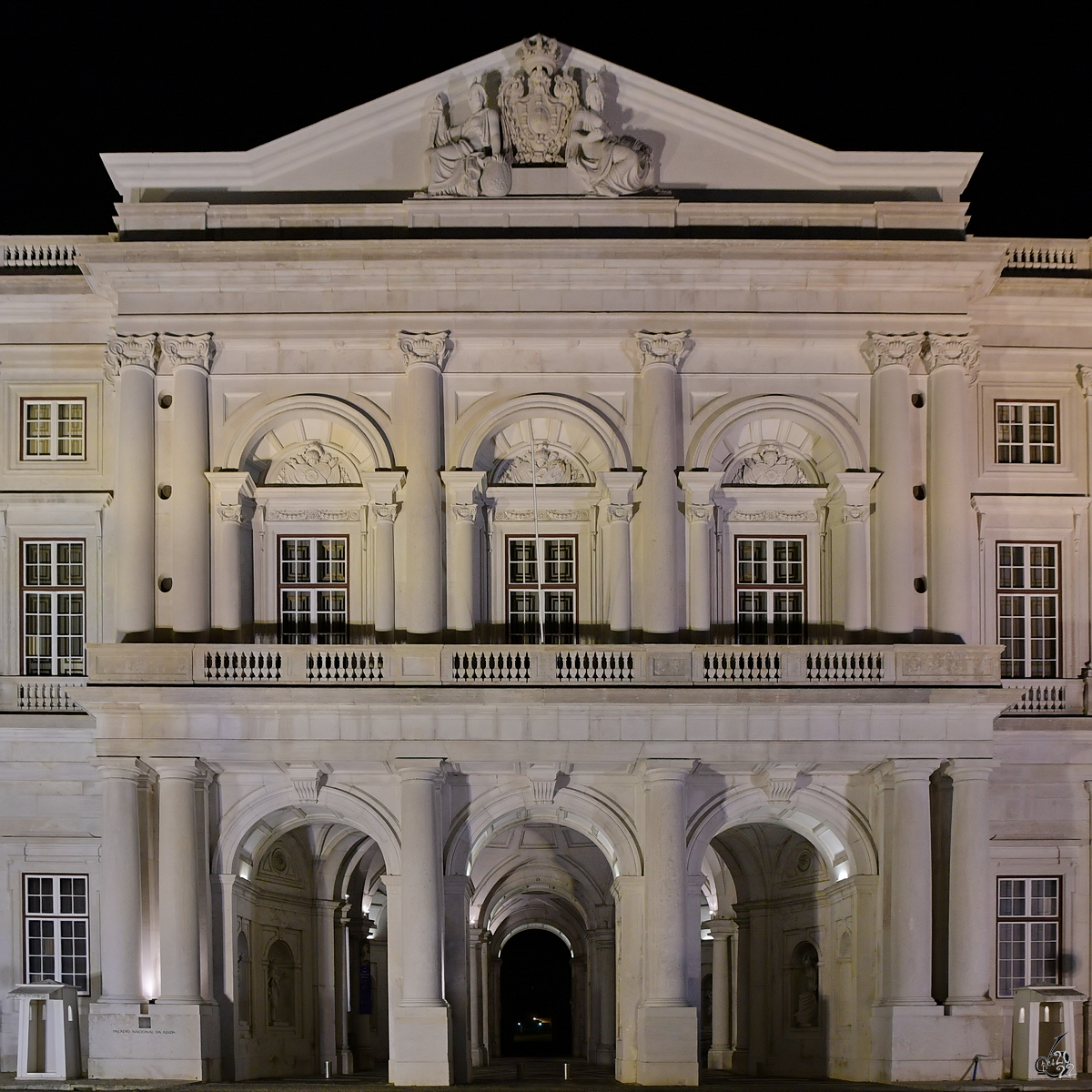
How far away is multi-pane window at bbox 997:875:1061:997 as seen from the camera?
1372 inches

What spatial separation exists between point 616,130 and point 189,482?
1141 centimetres

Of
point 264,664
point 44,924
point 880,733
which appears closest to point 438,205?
point 264,664

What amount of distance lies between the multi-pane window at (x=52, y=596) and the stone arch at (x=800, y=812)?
13.6m

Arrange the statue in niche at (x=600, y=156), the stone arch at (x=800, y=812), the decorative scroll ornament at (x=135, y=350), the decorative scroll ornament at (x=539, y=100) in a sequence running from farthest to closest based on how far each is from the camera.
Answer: the decorative scroll ornament at (x=539, y=100)
the statue in niche at (x=600, y=156)
the decorative scroll ornament at (x=135, y=350)
the stone arch at (x=800, y=812)

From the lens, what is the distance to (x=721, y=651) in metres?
32.8

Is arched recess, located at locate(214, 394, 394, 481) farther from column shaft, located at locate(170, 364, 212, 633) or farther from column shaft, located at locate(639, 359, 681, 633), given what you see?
column shaft, located at locate(639, 359, 681, 633)

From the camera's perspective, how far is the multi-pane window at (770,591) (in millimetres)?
35031

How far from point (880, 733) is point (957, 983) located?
493 centimetres

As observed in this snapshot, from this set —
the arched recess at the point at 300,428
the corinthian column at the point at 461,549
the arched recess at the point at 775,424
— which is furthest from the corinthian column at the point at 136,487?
the arched recess at the point at 775,424

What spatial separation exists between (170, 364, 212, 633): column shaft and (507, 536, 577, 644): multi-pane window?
625 cm

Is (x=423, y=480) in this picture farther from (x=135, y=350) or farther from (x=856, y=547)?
(x=856, y=547)

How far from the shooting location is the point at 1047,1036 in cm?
3130

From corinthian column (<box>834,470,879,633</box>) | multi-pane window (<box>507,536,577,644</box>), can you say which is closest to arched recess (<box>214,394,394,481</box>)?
multi-pane window (<box>507,536,577,644</box>)

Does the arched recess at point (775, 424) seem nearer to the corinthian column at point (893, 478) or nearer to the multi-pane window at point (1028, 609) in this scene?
the corinthian column at point (893, 478)
